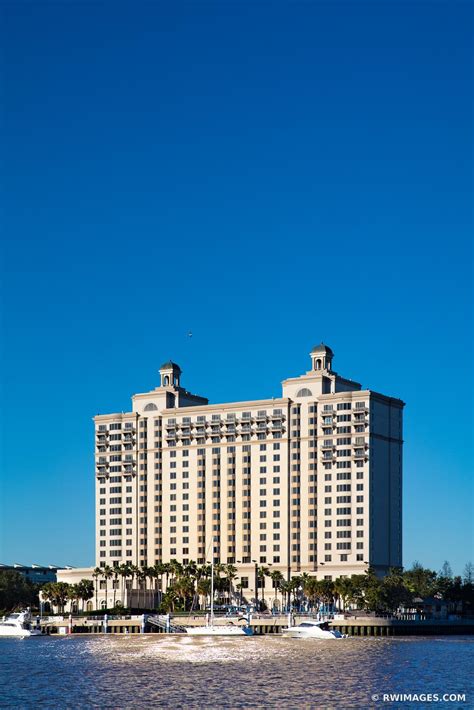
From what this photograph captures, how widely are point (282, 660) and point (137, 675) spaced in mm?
23930

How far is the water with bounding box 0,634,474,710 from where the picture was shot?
4208 inches

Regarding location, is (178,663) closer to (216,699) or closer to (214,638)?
(216,699)

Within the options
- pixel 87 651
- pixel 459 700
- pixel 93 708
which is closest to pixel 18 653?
pixel 87 651

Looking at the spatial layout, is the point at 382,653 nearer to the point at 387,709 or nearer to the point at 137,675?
the point at 137,675

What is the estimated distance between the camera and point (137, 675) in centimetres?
13088

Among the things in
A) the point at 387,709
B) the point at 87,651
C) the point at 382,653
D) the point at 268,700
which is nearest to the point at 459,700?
the point at 387,709

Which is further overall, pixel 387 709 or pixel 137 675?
pixel 137 675

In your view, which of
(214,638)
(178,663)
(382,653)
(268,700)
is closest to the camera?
(268,700)

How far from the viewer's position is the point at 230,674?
5143 inches

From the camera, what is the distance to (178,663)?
146 metres

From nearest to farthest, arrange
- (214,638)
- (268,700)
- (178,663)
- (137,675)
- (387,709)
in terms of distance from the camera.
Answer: (387,709) < (268,700) < (137,675) < (178,663) < (214,638)

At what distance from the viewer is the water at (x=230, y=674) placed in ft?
351

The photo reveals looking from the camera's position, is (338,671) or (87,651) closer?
(338,671)

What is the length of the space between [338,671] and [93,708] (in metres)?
38.6
